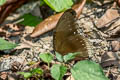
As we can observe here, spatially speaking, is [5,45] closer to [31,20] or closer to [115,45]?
[115,45]

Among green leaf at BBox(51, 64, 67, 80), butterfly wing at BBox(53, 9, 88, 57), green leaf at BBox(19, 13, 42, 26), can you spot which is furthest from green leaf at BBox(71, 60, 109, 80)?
green leaf at BBox(19, 13, 42, 26)

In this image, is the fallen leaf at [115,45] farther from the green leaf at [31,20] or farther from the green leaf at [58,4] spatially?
the green leaf at [31,20]

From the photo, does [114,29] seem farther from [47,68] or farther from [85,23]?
[47,68]

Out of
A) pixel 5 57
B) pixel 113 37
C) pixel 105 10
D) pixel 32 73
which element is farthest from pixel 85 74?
pixel 105 10

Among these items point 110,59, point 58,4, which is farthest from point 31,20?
point 110,59

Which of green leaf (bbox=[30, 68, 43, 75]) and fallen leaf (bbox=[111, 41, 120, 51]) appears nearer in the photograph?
green leaf (bbox=[30, 68, 43, 75])

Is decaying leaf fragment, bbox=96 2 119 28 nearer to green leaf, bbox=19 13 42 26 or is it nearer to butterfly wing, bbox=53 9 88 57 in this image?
butterfly wing, bbox=53 9 88 57

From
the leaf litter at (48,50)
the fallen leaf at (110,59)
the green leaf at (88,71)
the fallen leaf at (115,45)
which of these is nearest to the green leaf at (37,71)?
the leaf litter at (48,50)
